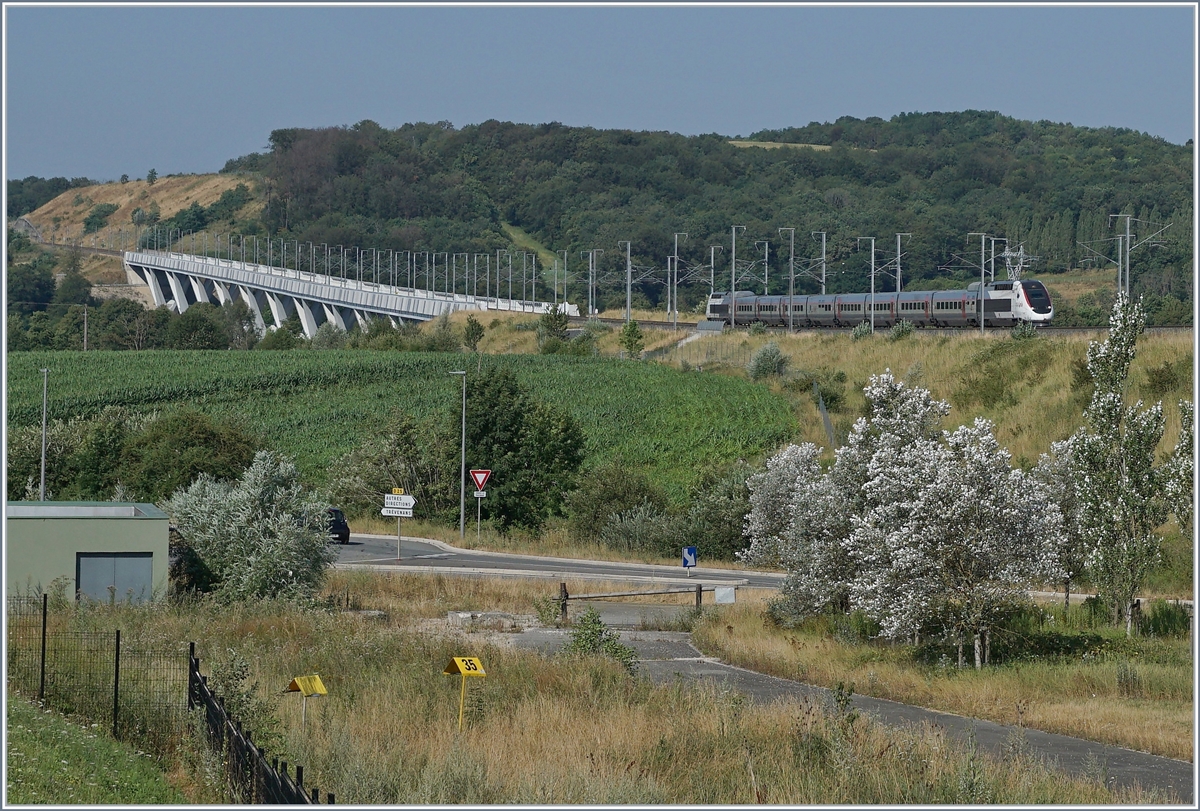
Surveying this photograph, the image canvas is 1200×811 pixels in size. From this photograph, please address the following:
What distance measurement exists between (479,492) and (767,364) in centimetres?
3711

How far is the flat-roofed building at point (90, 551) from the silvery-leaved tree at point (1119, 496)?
1765 cm

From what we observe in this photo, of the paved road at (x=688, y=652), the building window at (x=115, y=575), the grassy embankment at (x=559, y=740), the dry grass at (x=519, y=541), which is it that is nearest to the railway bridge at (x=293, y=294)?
the dry grass at (x=519, y=541)

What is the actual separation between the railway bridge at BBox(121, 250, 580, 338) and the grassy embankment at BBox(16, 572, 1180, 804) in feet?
320

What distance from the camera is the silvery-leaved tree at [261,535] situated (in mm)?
26375

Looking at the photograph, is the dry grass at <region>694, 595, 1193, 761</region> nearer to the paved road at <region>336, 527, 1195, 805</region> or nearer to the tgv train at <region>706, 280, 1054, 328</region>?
the paved road at <region>336, 527, 1195, 805</region>

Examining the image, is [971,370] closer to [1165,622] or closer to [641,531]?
[641,531]

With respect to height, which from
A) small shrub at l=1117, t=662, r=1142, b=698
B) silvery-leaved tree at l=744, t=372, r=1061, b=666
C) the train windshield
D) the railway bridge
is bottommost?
small shrub at l=1117, t=662, r=1142, b=698

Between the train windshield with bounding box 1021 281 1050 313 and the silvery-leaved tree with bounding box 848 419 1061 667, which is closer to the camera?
the silvery-leaved tree with bounding box 848 419 1061 667

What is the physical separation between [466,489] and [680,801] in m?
41.1

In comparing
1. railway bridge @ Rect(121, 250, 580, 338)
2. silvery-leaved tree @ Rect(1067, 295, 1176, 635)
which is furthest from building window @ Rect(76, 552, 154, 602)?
railway bridge @ Rect(121, 250, 580, 338)

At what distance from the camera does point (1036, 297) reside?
7831 centimetres

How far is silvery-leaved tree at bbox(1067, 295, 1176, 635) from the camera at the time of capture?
2608 cm

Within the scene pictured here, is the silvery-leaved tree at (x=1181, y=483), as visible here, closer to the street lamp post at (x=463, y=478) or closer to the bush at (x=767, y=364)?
the street lamp post at (x=463, y=478)

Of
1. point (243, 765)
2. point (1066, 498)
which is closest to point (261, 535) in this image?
point (243, 765)
